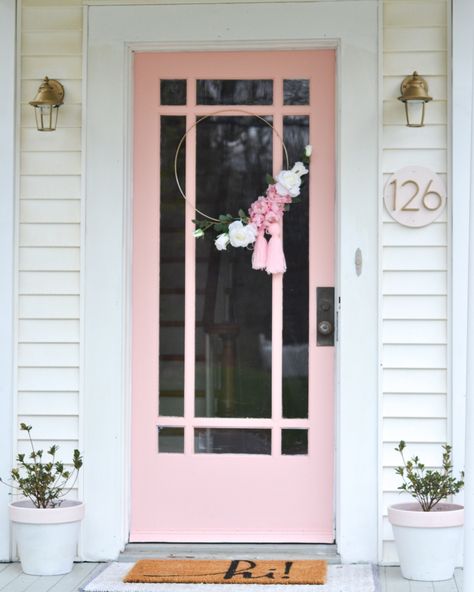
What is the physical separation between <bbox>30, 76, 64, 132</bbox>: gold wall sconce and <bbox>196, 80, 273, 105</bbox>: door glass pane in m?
0.59

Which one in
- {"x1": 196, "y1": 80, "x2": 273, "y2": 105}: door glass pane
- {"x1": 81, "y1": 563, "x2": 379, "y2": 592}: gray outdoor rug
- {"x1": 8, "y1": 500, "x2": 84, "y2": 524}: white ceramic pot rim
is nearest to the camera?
{"x1": 81, "y1": 563, "x2": 379, "y2": 592}: gray outdoor rug

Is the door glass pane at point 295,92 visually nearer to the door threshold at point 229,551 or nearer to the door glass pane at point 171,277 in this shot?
the door glass pane at point 171,277

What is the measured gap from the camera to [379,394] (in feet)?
15.0

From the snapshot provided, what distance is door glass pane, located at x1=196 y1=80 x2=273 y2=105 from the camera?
4793mm

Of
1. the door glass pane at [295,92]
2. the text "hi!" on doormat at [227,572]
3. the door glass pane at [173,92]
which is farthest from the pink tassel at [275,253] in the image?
the text "hi!" on doormat at [227,572]

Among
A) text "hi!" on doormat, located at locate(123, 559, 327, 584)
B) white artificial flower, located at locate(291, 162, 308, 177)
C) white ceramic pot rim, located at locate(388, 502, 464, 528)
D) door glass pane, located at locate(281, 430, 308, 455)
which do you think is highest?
Result: white artificial flower, located at locate(291, 162, 308, 177)

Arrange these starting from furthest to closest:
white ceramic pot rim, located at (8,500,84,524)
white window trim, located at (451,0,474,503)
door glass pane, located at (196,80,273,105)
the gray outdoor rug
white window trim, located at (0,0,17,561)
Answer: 1. door glass pane, located at (196,80,273,105)
2. white window trim, located at (0,0,17,561)
3. white window trim, located at (451,0,474,503)
4. white ceramic pot rim, located at (8,500,84,524)
5. the gray outdoor rug

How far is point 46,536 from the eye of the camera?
4418mm

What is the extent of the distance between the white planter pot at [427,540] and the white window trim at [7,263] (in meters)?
1.60

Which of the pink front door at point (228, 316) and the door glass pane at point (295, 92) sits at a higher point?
the door glass pane at point (295, 92)

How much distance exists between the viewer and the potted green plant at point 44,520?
4.40 metres

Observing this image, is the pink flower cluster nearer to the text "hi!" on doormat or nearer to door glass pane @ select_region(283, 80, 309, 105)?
door glass pane @ select_region(283, 80, 309, 105)

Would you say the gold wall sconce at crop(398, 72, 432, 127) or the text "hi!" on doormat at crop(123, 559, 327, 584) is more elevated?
the gold wall sconce at crop(398, 72, 432, 127)

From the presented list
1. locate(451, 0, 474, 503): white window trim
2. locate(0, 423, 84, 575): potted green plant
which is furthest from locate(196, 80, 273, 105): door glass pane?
locate(0, 423, 84, 575): potted green plant
